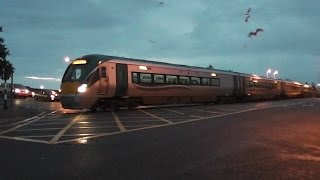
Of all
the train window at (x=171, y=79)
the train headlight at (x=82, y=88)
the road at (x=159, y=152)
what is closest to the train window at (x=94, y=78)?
Answer: the train headlight at (x=82, y=88)

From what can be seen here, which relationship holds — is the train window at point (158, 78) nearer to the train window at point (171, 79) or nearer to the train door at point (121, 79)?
the train window at point (171, 79)

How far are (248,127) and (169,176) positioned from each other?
420 inches

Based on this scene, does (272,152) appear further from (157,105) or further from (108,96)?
(157,105)

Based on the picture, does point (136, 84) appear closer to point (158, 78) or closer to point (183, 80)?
point (158, 78)

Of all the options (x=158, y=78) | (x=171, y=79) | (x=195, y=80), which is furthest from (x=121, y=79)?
(x=195, y=80)

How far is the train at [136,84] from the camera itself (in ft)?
96.7

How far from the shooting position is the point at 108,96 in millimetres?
30766

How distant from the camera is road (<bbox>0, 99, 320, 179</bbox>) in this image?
385 inches

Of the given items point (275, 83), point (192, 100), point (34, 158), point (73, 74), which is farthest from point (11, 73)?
point (275, 83)

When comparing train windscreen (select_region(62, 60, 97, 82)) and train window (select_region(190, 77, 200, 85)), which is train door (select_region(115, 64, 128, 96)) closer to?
train windscreen (select_region(62, 60, 97, 82))

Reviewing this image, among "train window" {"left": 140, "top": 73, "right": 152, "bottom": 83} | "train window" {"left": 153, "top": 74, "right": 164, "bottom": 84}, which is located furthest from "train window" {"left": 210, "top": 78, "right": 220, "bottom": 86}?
"train window" {"left": 140, "top": 73, "right": 152, "bottom": 83}

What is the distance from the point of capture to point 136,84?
1320 inches

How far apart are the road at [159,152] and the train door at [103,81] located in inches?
408

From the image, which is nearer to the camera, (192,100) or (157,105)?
(157,105)
